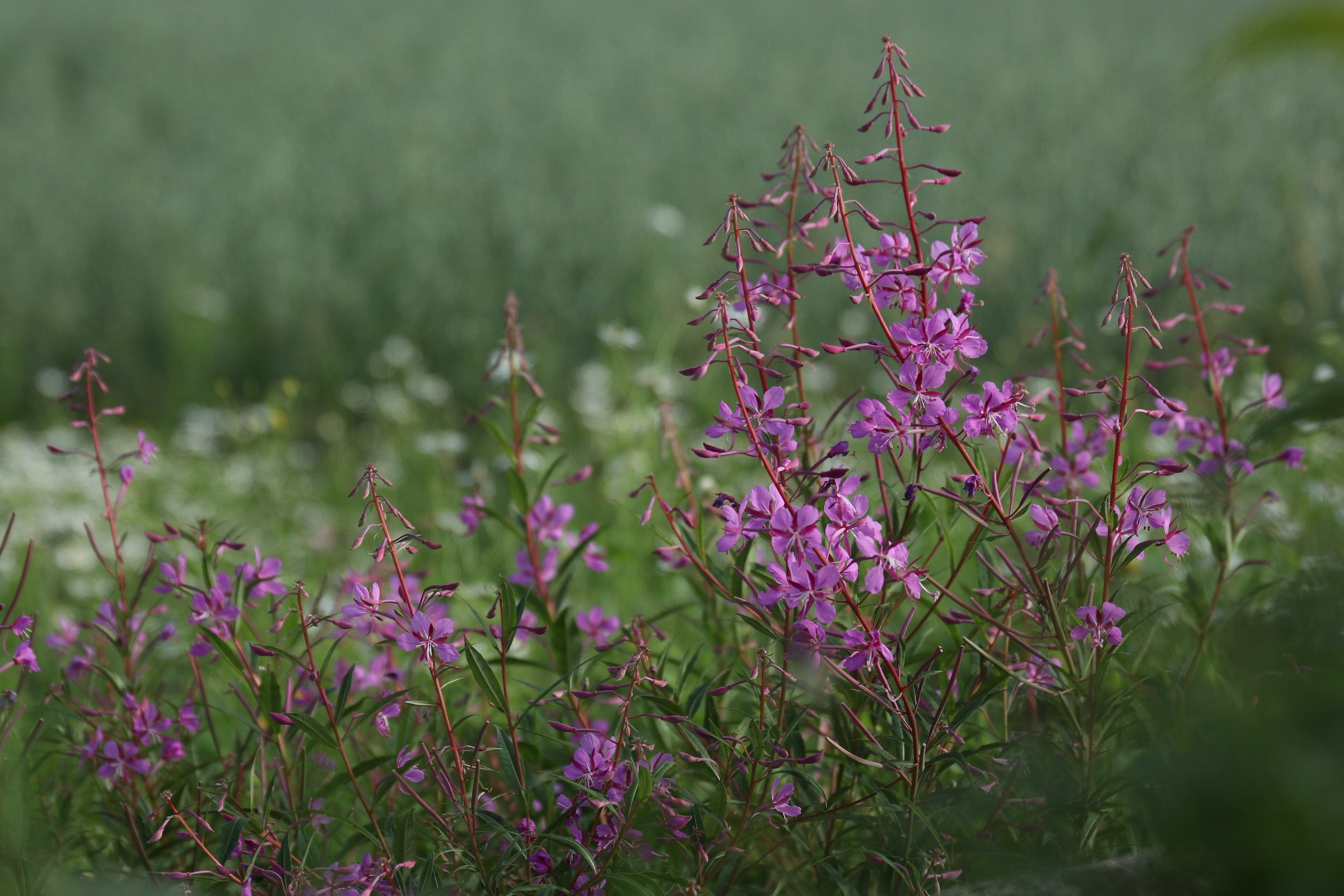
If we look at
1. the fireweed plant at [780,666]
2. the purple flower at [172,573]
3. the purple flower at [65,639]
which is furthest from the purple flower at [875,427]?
the purple flower at [65,639]

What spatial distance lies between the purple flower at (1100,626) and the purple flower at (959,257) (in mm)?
388

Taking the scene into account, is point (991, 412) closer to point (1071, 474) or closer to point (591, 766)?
point (1071, 474)

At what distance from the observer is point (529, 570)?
5.54 feet

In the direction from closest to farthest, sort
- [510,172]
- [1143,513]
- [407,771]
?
[1143,513]
[407,771]
[510,172]

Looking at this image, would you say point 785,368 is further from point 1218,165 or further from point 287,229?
point 1218,165

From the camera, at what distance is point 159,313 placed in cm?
557

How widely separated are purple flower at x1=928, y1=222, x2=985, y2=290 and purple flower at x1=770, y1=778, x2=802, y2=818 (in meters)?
0.62

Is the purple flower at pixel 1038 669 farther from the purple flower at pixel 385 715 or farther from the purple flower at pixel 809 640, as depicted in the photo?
the purple flower at pixel 385 715

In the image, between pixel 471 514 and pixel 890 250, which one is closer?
pixel 890 250

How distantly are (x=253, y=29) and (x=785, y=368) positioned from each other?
443 inches

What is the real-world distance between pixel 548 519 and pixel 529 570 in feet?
0.27

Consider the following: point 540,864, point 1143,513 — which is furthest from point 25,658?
point 1143,513

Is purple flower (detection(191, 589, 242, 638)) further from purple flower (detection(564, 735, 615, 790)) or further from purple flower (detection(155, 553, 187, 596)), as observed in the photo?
purple flower (detection(564, 735, 615, 790))

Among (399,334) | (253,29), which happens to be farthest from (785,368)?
(253,29)
